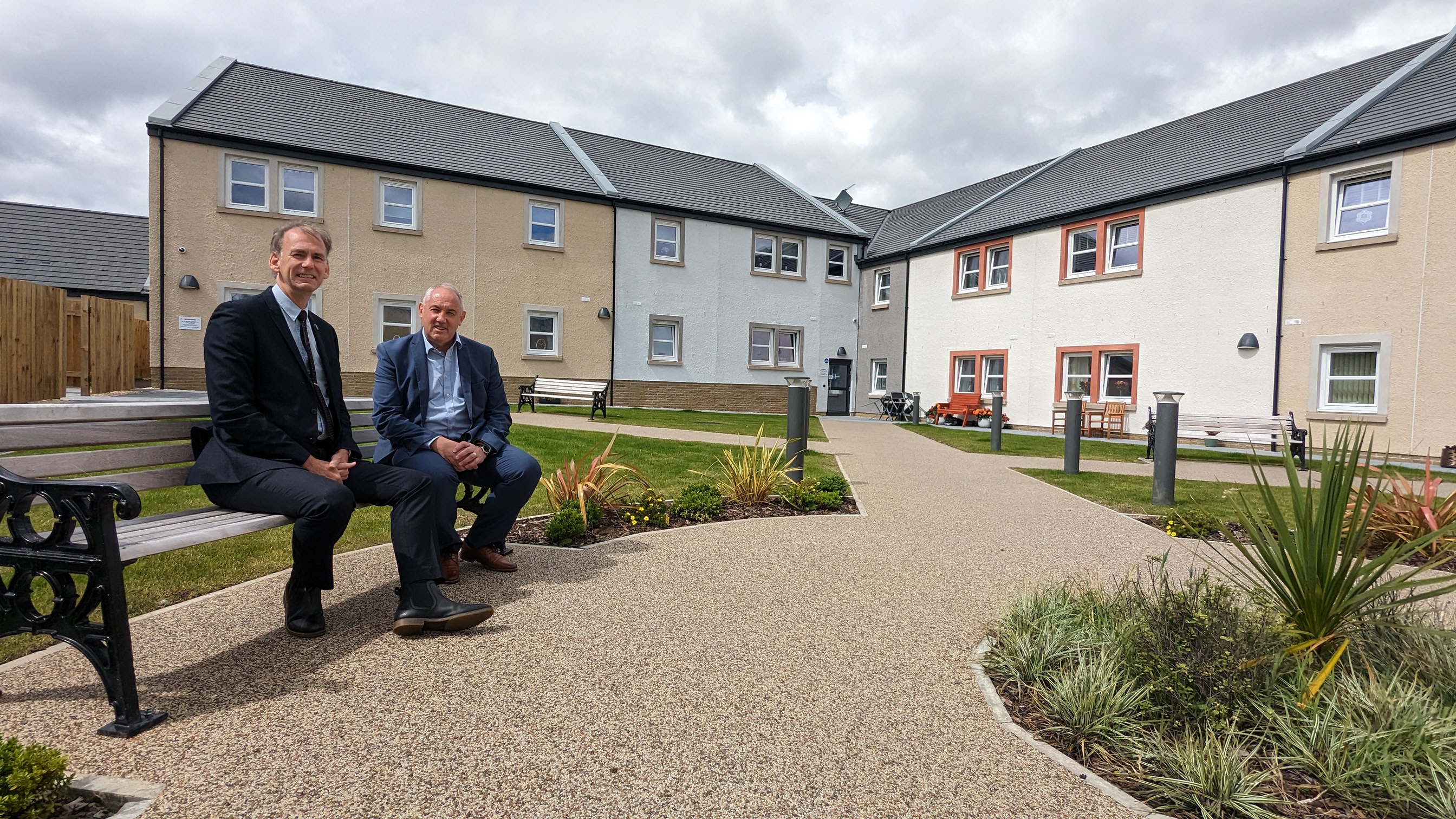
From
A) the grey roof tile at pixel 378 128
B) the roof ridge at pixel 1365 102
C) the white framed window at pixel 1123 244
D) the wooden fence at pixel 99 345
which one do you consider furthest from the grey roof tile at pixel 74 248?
the roof ridge at pixel 1365 102

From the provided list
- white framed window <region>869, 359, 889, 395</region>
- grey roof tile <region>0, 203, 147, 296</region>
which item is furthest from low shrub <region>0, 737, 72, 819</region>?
grey roof tile <region>0, 203, 147, 296</region>

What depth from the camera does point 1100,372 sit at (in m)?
18.7

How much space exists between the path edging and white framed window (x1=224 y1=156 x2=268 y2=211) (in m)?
20.7

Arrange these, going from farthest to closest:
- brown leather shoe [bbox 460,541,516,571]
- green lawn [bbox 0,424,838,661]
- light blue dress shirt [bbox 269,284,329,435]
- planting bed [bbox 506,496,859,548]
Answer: planting bed [bbox 506,496,859,548] → brown leather shoe [bbox 460,541,516,571] → green lawn [bbox 0,424,838,661] → light blue dress shirt [bbox 269,284,329,435]

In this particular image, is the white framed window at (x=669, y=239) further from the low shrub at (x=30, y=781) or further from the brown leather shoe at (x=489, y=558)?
the low shrub at (x=30, y=781)

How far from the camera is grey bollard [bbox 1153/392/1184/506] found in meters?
7.82

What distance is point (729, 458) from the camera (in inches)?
283

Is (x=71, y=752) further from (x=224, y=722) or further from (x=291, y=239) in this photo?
(x=291, y=239)

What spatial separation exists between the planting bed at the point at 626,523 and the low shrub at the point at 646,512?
0.03 m

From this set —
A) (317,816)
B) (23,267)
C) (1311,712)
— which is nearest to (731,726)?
(317,816)

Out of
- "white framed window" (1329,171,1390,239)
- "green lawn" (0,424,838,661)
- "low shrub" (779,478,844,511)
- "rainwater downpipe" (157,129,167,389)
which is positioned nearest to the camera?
"green lawn" (0,424,838,661)

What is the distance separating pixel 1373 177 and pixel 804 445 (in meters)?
13.9

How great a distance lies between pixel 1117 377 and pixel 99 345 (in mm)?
22947

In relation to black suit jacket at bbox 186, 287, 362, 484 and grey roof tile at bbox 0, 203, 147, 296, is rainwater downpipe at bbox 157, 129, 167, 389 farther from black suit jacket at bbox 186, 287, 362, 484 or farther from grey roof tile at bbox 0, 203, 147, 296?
black suit jacket at bbox 186, 287, 362, 484
